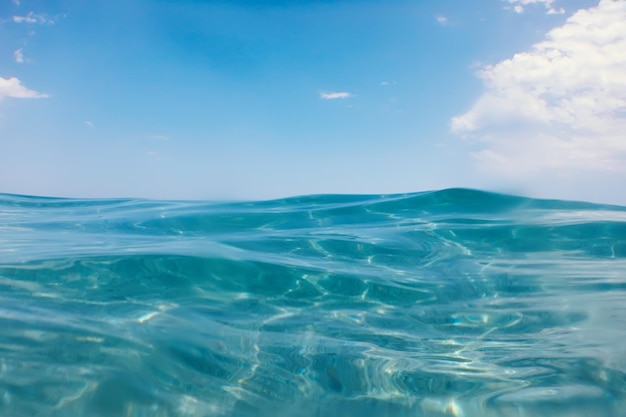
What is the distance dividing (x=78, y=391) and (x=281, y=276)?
2.77 metres

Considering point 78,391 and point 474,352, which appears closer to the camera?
A: point 78,391

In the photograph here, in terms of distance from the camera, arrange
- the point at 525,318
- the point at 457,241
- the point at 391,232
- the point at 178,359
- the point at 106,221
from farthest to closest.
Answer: the point at 106,221, the point at 391,232, the point at 457,241, the point at 525,318, the point at 178,359

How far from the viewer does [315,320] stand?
4.27 m

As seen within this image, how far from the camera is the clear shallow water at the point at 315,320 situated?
2.95 metres

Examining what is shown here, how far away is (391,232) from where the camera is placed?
7969 mm

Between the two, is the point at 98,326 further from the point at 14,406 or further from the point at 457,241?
the point at 457,241

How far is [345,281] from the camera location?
538 cm

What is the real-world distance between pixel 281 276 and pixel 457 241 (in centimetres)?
344

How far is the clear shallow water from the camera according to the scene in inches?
116

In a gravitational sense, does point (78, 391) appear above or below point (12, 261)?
below

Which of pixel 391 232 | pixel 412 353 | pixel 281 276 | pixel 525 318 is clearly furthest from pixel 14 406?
pixel 391 232

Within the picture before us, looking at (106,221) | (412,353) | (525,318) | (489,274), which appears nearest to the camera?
(412,353)

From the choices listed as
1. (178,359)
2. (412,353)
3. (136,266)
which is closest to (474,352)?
(412,353)

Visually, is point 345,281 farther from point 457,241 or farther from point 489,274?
point 457,241
